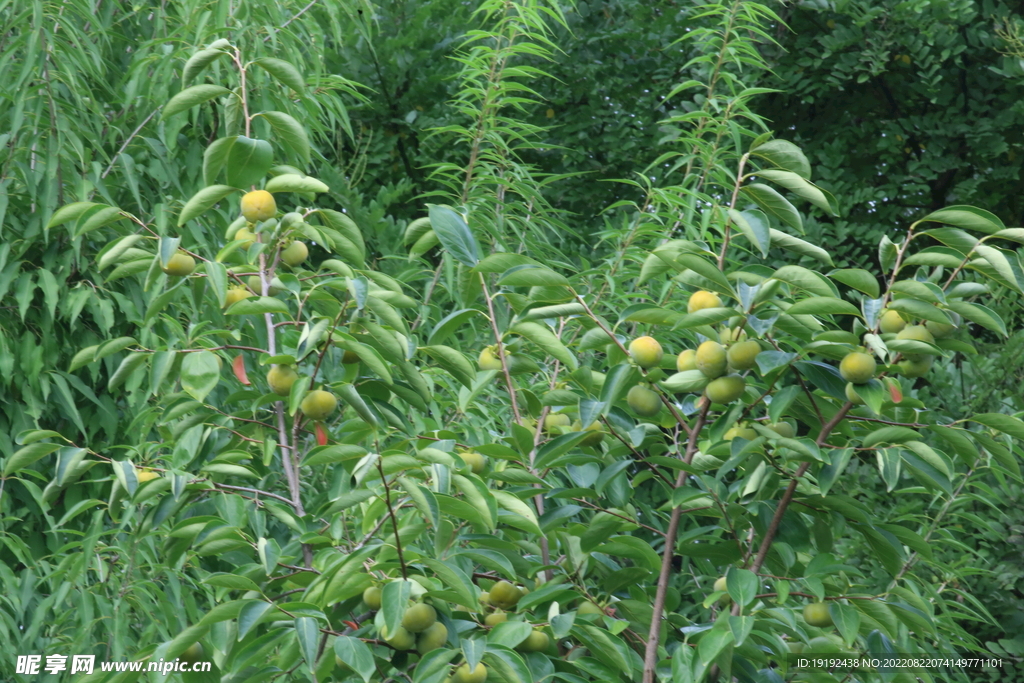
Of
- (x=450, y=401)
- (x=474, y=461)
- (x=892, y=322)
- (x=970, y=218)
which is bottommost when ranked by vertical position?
(x=450, y=401)

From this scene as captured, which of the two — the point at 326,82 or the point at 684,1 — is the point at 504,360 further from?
the point at 684,1

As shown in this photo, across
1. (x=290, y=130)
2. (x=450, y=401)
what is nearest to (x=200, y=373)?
(x=290, y=130)

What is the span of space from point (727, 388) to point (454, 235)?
36 cm

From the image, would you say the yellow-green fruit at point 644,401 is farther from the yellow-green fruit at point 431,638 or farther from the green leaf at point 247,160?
the green leaf at point 247,160

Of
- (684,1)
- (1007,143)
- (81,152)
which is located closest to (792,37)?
(684,1)

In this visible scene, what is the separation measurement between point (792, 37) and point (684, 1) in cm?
49

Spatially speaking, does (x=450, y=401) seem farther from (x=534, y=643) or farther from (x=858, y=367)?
(x=858, y=367)

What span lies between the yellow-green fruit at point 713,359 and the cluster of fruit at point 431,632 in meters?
0.31

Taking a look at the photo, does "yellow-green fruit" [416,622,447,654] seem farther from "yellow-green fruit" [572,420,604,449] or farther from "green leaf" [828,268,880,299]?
"green leaf" [828,268,880,299]

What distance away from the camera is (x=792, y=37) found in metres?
3.85

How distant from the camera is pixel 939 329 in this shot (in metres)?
0.98

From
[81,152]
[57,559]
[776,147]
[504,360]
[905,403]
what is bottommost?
[57,559]

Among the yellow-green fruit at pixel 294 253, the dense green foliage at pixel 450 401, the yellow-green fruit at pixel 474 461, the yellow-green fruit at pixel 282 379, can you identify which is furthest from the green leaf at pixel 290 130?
the yellow-green fruit at pixel 474 461

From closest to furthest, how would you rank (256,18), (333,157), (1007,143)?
1. (256,18)
2. (1007,143)
3. (333,157)
